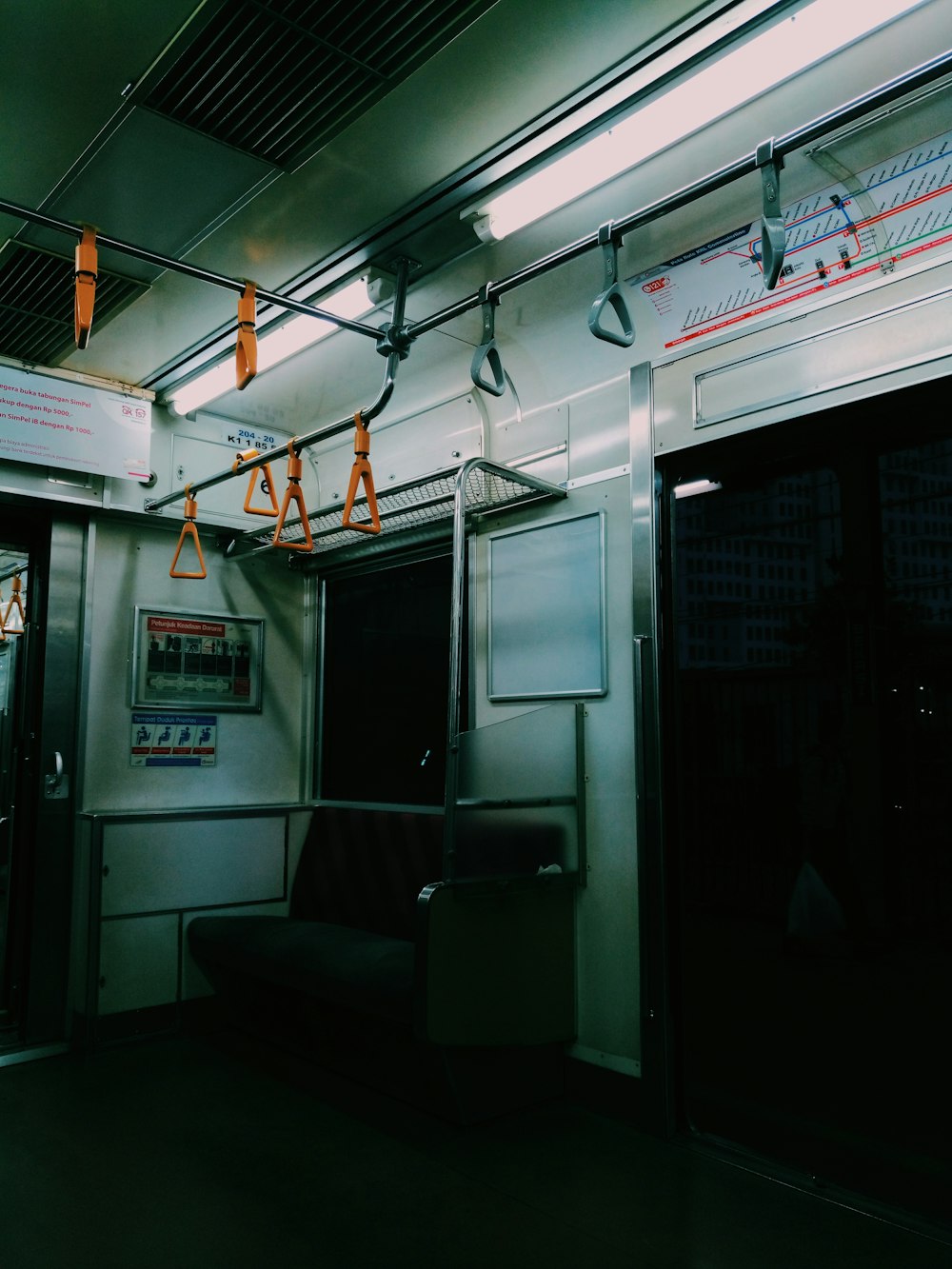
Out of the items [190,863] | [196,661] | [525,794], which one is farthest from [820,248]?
[190,863]

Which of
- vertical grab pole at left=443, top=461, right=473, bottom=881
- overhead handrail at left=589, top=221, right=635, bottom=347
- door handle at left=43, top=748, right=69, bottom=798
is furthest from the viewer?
door handle at left=43, top=748, right=69, bottom=798

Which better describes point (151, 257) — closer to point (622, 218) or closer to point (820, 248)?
point (622, 218)

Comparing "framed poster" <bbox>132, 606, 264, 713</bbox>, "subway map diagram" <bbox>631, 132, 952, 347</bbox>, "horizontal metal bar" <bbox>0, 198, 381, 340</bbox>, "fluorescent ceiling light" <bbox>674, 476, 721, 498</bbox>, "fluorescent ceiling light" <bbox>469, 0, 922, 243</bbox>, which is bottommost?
"framed poster" <bbox>132, 606, 264, 713</bbox>

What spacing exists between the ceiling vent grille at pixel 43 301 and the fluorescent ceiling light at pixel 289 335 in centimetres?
50

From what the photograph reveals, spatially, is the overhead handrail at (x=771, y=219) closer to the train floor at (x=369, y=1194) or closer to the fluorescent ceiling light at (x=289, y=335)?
the fluorescent ceiling light at (x=289, y=335)

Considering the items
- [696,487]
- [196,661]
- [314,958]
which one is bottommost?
[314,958]

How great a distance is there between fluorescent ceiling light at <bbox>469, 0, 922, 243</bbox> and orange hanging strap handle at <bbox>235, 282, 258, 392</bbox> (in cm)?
82

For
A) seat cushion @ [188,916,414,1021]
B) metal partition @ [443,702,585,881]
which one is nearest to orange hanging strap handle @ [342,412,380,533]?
metal partition @ [443,702,585,881]

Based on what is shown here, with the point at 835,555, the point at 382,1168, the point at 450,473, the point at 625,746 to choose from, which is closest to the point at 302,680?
the point at 450,473

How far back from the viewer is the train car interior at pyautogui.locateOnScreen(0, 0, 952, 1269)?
2.53 meters

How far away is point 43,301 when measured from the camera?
3750 mm

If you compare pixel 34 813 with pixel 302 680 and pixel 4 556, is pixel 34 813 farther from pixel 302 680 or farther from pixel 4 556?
pixel 4 556

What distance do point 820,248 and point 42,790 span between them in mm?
3899

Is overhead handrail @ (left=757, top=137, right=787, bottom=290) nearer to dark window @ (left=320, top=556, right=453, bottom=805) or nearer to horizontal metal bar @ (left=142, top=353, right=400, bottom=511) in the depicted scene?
horizontal metal bar @ (left=142, top=353, right=400, bottom=511)
